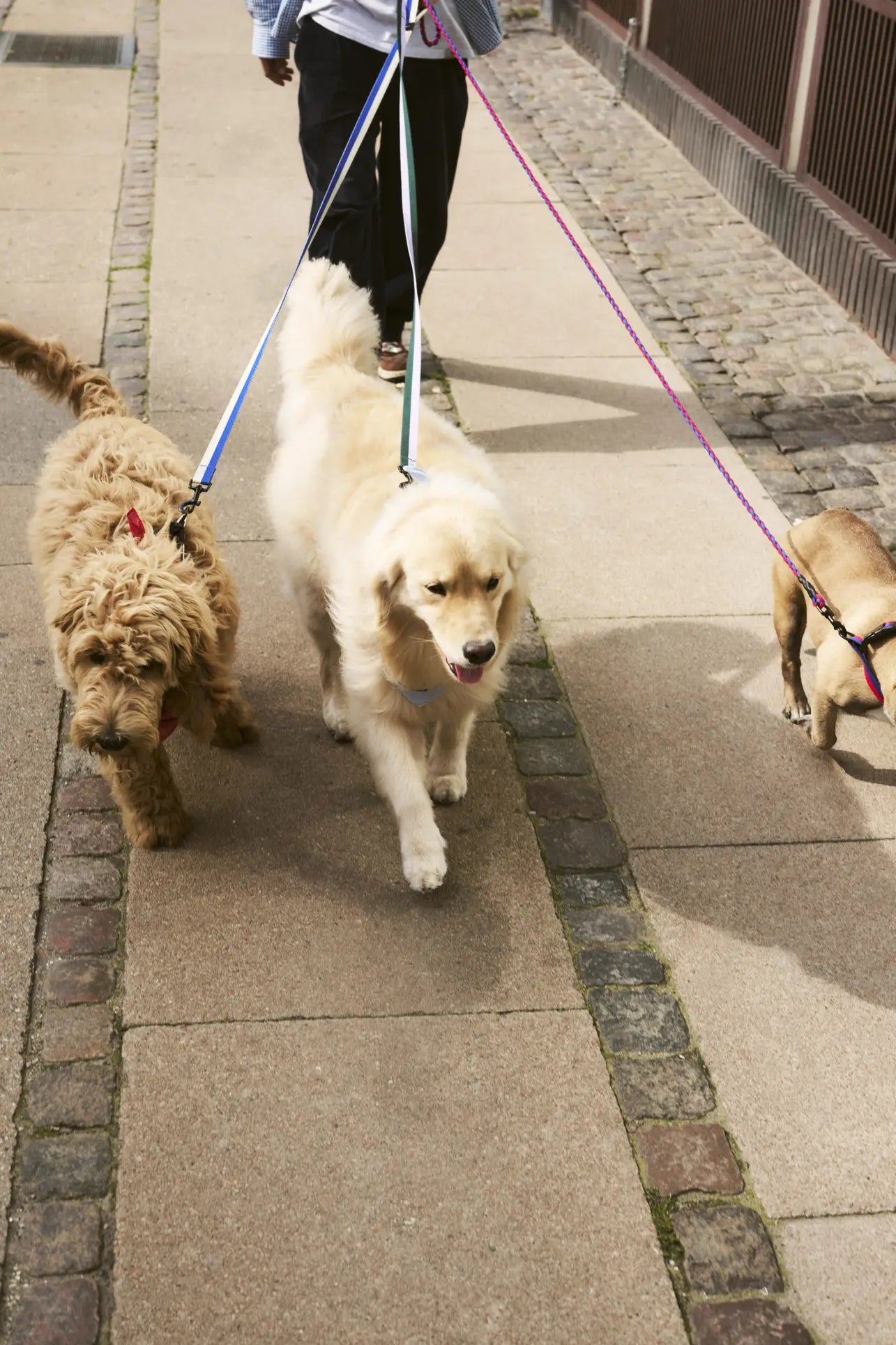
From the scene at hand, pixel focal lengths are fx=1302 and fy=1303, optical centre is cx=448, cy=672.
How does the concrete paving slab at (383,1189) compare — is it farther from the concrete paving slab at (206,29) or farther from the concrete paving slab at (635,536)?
the concrete paving slab at (206,29)

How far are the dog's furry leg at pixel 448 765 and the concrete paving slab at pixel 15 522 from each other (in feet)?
7.25

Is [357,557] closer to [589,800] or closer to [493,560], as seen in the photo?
[493,560]

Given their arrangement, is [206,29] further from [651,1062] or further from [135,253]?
[651,1062]

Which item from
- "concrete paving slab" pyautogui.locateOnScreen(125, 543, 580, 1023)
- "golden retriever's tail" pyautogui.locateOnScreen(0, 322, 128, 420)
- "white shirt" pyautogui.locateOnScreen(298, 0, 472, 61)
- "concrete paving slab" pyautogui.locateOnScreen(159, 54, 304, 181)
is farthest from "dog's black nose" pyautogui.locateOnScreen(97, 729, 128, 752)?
"concrete paving slab" pyautogui.locateOnScreen(159, 54, 304, 181)

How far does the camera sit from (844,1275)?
2.94 metres

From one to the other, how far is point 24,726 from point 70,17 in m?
11.6

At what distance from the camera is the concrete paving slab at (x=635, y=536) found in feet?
18.0

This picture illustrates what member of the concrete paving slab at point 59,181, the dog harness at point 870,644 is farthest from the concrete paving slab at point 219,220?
the dog harness at point 870,644

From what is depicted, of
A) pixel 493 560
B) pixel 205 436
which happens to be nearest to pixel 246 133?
pixel 205 436

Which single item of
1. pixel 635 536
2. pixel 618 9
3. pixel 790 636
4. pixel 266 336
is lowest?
pixel 635 536

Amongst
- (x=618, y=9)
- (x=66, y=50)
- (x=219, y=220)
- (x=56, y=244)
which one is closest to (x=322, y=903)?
(x=56, y=244)

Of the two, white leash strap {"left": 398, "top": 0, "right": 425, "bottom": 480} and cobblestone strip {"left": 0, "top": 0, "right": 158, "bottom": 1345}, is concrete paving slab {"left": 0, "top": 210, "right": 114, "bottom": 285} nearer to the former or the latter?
white leash strap {"left": 398, "top": 0, "right": 425, "bottom": 480}

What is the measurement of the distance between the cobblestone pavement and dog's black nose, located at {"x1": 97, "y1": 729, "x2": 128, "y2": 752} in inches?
143

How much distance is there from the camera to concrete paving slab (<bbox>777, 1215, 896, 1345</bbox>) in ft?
9.30
